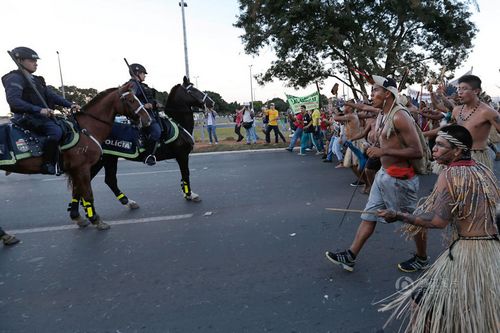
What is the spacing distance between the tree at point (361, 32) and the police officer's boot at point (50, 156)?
1228cm

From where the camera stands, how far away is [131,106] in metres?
5.57

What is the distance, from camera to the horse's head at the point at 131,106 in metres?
5.53

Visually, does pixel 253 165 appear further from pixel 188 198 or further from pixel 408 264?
pixel 408 264

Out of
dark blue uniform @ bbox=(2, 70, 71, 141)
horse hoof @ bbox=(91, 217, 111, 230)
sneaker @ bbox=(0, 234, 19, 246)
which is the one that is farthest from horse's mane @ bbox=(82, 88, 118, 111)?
sneaker @ bbox=(0, 234, 19, 246)

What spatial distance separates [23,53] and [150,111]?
1.96m

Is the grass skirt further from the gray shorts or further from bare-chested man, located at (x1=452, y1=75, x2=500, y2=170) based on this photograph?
bare-chested man, located at (x1=452, y1=75, x2=500, y2=170)

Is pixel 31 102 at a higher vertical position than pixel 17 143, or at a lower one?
higher

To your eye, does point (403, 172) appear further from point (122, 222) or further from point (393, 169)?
point (122, 222)

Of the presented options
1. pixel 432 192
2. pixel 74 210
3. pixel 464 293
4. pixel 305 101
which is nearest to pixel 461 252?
pixel 464 293

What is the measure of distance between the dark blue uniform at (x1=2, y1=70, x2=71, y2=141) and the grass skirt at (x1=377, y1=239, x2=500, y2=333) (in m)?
4.69

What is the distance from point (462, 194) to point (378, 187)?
4.24 ft

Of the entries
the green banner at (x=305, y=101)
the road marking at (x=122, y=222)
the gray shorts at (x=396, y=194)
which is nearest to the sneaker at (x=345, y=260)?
the gray shorts at (x=396, y=194)

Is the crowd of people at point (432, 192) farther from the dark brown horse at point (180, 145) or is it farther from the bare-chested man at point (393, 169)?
the dark brown horse at point (180, 145)

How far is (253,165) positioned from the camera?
10.4m
